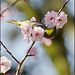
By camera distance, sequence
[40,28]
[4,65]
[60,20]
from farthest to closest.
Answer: [4,65], [60,20], [40,28]

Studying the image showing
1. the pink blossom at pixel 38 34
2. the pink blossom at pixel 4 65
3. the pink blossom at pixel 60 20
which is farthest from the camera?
the pink blossom at pixel 4 65

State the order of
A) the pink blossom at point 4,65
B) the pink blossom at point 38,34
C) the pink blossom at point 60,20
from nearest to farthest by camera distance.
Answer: the pink blossom at point 38,34, the pink blossom at point 60,20, the pink blossom at point 4,65

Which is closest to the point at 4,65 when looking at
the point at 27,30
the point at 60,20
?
the point at 27,30

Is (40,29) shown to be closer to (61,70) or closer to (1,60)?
(1,60)

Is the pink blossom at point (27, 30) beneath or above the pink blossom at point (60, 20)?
beneath

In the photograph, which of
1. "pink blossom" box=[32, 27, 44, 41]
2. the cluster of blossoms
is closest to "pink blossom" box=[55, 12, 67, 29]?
the cluster of blossoms

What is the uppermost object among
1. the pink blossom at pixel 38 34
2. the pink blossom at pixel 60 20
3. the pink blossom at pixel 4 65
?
the pink blossom at pixel 60 20

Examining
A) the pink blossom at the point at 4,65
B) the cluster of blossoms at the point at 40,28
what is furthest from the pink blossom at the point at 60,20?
the pink blossom at the point at 4,65

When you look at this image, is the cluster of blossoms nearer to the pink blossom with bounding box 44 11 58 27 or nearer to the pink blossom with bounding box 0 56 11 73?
the pink blossom with bounding box 44 11 58 27

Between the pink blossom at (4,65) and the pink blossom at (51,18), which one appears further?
the pink blossom at (4,65)

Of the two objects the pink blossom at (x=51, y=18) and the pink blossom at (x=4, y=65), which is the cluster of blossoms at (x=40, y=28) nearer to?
the pink blossom at (x=51, y=18)

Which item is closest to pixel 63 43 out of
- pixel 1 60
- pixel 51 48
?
pixel 51 48

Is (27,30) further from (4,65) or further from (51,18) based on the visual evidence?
(4,65)

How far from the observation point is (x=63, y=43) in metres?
3.70
